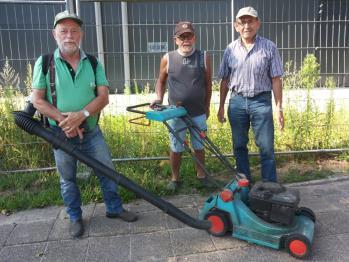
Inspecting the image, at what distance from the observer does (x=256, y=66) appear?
3998 millimetres

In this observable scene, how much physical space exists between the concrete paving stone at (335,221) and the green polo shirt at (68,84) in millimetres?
2503

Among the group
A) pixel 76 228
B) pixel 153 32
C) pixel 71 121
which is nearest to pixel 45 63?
pixel 71 121

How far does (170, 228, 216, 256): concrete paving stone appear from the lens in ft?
11.6

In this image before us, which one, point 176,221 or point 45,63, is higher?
point 45,63

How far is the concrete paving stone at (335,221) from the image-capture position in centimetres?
380

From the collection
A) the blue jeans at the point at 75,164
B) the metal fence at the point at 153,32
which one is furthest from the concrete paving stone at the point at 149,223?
the metal fence at the point at 153,32

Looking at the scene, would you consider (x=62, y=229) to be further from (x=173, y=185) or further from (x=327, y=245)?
(x=327, y=245)

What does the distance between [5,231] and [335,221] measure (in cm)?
322

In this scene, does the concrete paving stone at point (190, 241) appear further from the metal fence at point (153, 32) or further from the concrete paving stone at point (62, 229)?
the metal fence at point (153, 32)

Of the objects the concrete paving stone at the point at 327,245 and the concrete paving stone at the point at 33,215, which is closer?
the concrete paving stone at the point at 327,245

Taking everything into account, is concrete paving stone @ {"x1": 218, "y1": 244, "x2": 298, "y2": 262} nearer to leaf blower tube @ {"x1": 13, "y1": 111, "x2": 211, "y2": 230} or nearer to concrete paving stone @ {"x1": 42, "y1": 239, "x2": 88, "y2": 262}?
leaf blower tube @ {"x1": 13, "y1": 111, "x2": 211, "y2": 230}

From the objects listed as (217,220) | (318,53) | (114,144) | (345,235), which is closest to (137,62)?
(114,144)

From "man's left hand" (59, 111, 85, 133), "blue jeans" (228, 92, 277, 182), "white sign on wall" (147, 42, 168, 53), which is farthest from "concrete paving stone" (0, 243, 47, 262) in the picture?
"white sign on wall" (147, 42, 168, 53)

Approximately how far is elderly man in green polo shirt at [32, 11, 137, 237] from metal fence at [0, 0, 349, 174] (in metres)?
1.80
